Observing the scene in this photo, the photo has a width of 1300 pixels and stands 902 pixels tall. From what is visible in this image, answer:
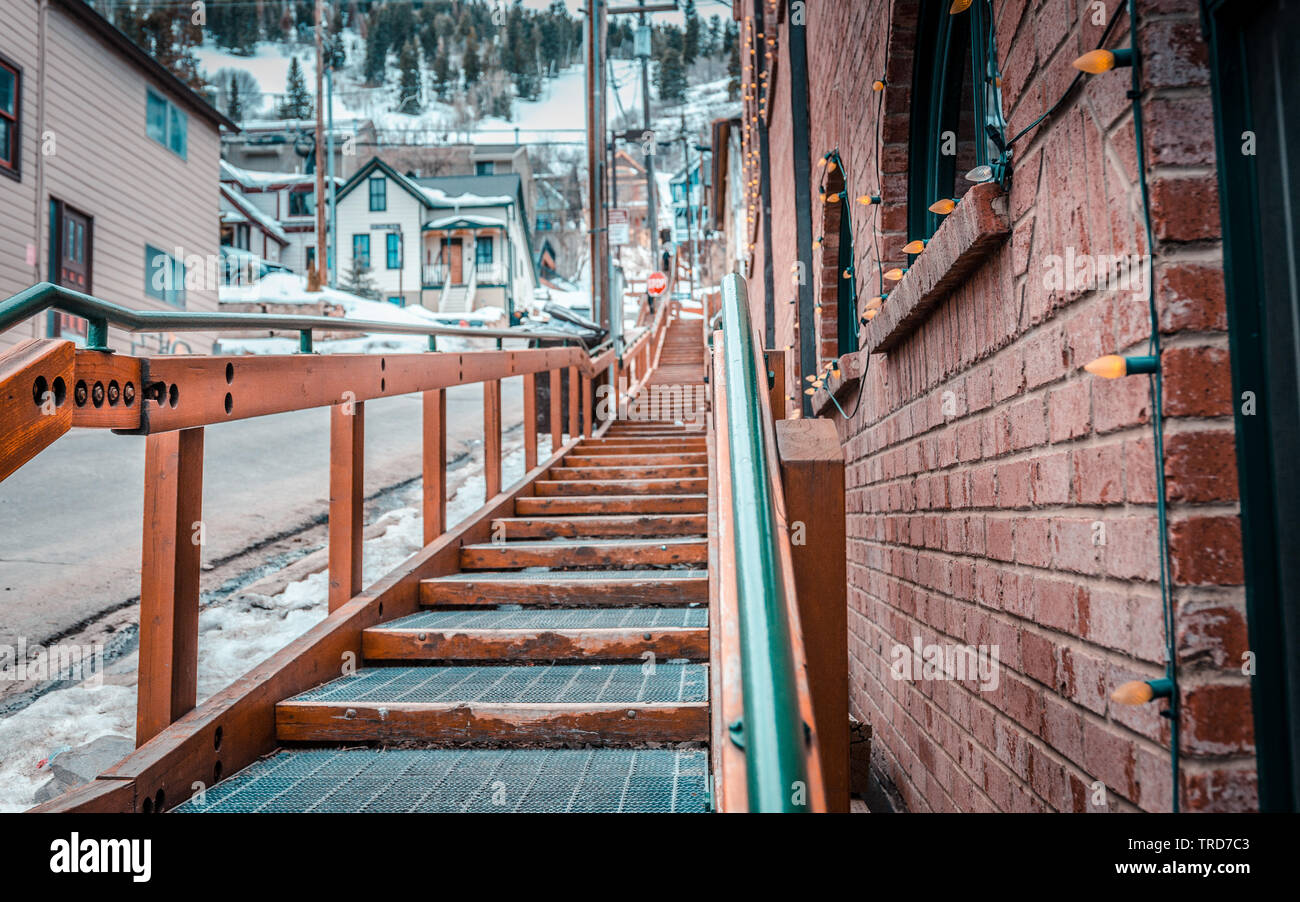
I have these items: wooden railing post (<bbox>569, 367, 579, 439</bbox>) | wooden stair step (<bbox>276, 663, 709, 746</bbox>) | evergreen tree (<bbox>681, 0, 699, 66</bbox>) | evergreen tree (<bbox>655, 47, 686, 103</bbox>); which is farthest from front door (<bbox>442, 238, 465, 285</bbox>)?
evergreen tree (<bbox>681, 0, 699, 66</bbox>)

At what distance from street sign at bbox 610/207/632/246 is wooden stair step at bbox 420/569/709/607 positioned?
12404 millimetres

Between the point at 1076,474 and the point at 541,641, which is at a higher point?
the point at 1076,474

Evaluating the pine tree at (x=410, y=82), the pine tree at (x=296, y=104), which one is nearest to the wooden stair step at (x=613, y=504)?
the pine tree at (x=296, y=104)

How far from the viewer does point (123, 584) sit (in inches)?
185

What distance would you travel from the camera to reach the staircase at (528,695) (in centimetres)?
245

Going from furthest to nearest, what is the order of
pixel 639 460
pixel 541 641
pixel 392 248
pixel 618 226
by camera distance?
pixel 392 248 → pixel 618 226 → pixel 639 460 → pixel 541 641

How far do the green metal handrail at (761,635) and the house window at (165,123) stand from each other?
1642 cm

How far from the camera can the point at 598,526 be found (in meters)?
5.14

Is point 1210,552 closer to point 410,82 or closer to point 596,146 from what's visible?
point 596,146

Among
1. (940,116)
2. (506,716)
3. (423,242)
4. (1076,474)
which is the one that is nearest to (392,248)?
(423,242)

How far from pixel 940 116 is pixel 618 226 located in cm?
1312

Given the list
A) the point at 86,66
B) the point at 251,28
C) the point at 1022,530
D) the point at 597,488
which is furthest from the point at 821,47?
the point at 251,28
